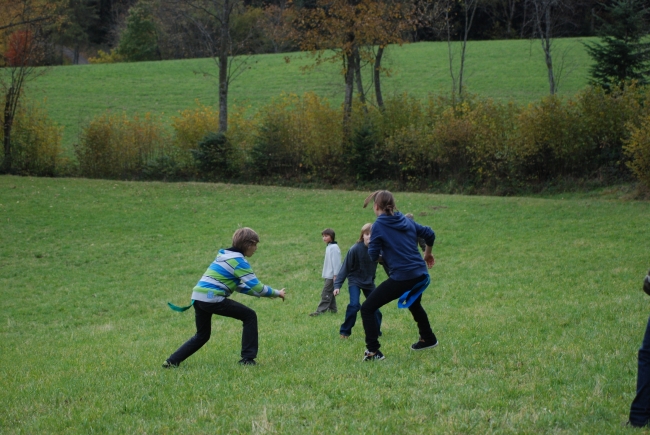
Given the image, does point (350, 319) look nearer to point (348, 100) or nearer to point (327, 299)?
point (327, 299)

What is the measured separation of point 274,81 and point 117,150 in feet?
86.6

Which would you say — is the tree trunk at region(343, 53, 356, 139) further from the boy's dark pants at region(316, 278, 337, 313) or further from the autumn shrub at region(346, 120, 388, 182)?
the boy's dark pants at region(316, 278, 337, 313)

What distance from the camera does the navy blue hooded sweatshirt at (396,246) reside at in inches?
268

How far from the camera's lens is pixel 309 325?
10523mm

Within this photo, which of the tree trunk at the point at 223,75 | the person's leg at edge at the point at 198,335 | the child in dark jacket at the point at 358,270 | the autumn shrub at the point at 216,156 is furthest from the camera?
the tree trunk at the point at 223,75

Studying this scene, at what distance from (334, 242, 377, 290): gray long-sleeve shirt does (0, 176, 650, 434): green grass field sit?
0.86m

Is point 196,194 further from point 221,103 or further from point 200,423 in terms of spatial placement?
point 200,423

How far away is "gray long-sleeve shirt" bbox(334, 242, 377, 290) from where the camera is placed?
9.61 metres

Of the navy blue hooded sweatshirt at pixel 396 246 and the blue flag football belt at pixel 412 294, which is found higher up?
the navy blue hooded sweatshirt at pixel 396 246

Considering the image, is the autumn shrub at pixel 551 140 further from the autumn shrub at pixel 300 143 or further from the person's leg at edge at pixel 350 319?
the person's leg at edge at pixel 350 319

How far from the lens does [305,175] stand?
32531mm

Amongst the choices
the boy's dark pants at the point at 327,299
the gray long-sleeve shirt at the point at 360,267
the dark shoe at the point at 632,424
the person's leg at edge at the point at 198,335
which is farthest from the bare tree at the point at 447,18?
the dark shoe at the point at 632,424

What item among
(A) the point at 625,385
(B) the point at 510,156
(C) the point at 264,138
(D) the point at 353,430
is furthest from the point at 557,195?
(D) the point at 353,430

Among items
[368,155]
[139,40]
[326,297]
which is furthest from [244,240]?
[139,40]
